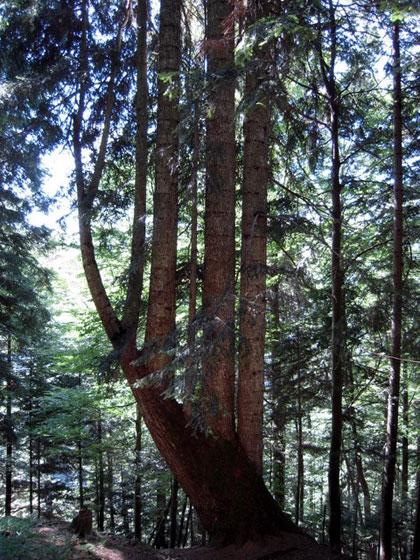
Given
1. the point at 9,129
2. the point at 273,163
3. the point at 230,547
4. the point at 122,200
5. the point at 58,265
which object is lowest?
the point at 230,547

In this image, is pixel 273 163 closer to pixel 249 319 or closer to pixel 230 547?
pixel 249 319

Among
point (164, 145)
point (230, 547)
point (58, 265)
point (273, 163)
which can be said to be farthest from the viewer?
point (58, 265)

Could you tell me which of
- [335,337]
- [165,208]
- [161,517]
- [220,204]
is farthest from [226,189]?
[161,517]

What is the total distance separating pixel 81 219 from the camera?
696 cm

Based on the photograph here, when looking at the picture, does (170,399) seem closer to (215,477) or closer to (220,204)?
(215,477)

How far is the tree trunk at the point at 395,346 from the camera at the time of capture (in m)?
6.75

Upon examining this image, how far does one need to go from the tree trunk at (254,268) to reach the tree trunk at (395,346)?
1910 mm

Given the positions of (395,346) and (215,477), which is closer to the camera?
(215,477)

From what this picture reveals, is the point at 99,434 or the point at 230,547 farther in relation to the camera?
the point at 99,434

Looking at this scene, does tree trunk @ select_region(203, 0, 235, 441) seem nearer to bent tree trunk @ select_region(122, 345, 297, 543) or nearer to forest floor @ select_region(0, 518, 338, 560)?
bent tree trunk @ select_region(122, 345, 297, 543)

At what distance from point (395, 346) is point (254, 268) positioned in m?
2.56

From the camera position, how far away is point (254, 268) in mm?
6121

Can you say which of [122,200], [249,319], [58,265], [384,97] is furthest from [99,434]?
[384,97]

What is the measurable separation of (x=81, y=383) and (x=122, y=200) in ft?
31.2
